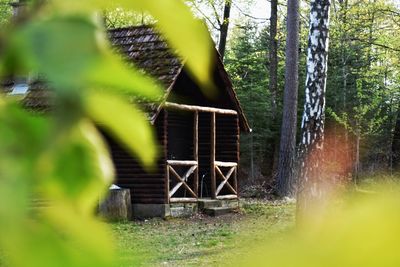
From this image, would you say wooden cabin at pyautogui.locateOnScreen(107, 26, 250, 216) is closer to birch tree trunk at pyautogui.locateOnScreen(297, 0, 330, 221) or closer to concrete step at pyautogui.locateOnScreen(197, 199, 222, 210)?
concrete step at pyautogui.locateOnScreen(197, 199, 222, 210)

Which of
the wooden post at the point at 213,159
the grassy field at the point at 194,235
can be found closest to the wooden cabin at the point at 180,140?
the wooden post at the point at 213,159

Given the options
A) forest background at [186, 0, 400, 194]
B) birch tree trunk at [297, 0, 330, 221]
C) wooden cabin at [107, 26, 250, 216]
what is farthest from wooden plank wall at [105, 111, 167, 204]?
forest background at [186, 0, 400, 194]

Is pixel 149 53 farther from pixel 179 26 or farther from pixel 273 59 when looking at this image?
pixel 179 26

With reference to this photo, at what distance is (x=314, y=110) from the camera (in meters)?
10.1

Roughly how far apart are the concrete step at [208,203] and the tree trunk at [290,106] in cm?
407

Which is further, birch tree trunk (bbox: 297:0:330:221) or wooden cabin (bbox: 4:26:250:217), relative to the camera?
wooden cabin (bbox: 4:26:250:217)

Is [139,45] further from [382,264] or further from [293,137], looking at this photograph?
[382,264]

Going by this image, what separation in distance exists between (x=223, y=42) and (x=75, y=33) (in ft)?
76.0

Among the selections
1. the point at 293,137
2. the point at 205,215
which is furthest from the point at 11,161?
the point at 293,137

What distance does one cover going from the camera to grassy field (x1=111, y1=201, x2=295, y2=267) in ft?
27.1

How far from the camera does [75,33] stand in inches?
8.5

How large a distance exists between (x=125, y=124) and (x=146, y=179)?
12765mm

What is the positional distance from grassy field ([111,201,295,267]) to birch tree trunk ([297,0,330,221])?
804 millimetres

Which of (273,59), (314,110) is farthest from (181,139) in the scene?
(273,59)
